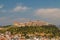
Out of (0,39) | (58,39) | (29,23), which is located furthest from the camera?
(29,23)

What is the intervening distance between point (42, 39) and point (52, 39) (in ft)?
33.7

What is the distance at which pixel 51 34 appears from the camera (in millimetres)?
147500

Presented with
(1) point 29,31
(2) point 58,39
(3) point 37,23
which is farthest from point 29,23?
(2) point 58,39

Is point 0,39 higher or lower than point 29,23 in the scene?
lower

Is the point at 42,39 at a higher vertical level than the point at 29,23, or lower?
lower

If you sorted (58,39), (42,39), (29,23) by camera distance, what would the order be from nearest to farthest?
(42,39) < (58,39) < (29,23)

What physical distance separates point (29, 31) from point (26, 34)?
28.9 ft

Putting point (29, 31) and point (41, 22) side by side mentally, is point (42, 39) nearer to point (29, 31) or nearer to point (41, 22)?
point (29, 31)

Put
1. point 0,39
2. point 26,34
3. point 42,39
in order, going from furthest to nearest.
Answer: point 26,34
point 42,39
point 0,39

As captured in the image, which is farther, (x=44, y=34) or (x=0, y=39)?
(x=44, y=34)

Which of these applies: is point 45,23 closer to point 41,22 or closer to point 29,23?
point 41,22

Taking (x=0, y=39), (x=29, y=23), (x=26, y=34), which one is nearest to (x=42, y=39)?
(x=26, y=34)

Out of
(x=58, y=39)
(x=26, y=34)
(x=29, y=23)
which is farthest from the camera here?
(x=29, y=23)

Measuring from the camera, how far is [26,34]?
14550 centimetres
